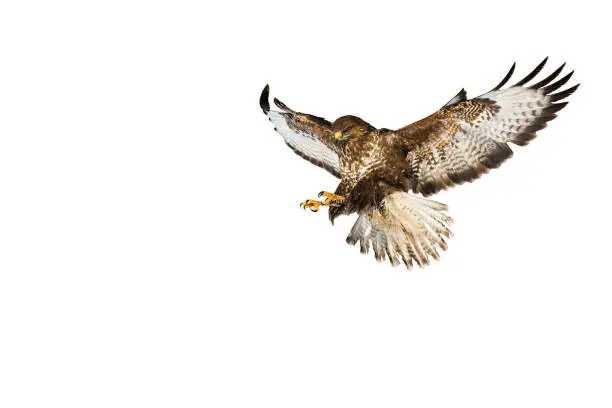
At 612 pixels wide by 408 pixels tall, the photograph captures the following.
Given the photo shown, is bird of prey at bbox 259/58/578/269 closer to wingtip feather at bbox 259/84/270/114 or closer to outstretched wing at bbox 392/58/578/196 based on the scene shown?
outstretched wing at bbox 392/58/578/196

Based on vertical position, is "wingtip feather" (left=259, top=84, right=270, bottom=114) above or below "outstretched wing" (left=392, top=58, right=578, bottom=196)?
above

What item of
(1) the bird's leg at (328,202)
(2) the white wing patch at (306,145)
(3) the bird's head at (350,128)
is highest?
(2) the white wing patch at (306,145)

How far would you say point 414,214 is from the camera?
4.79m

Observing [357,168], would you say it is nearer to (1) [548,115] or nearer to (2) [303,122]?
(2) [303,122]

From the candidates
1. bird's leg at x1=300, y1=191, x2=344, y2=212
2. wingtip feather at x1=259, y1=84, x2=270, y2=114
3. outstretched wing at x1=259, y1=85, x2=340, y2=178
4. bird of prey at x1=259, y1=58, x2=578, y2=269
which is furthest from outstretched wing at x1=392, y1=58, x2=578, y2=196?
wingtip feather at x1=259, y1=84, x2=270, y2=114

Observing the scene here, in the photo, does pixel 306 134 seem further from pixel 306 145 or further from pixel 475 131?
pixel 475 131

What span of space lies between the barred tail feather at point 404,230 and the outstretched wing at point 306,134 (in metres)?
0.70

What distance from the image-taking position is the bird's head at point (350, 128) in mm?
4832

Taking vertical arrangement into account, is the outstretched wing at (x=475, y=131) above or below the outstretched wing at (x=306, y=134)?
below

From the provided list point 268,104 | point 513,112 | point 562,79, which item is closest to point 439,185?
point 513,112

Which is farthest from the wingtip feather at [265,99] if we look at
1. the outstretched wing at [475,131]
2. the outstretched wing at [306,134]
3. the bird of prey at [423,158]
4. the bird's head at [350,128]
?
the outstretched wing at [475,131]

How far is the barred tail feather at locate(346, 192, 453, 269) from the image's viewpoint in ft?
15.6

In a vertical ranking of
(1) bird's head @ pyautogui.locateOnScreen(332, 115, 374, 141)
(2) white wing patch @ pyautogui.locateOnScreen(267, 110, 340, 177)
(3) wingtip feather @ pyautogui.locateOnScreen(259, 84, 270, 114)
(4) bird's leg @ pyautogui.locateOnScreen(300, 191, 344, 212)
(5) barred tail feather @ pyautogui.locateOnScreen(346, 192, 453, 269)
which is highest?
(3) wingtip feather @ pyautogui.locateOnScreen(259, 84, 270, 114)

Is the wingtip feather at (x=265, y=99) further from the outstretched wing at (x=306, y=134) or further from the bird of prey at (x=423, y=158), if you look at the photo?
the bird of prey at (x=423, y=158)
